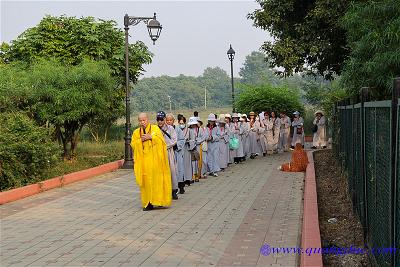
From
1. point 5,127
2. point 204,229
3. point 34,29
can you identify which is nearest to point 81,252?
point 204,229

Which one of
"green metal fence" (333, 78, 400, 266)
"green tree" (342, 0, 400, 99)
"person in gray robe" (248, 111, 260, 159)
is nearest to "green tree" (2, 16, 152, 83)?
"person in gray robe" (248, 111, 260, 159)

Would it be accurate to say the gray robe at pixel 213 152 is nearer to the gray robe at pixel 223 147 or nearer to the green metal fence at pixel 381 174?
the gray robe at pixel 223 147

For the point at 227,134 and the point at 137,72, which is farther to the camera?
the point at 137,72

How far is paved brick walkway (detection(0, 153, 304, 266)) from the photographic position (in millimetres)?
6918

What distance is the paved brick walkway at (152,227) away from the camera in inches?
272

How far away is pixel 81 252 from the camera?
7277 mm

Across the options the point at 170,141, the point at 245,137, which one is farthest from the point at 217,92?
the point at 170,141

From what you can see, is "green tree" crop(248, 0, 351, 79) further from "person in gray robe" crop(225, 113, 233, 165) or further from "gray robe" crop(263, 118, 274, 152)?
"person in gray robe" crop(225, 113, 233, 165)

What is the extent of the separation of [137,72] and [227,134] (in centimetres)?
902

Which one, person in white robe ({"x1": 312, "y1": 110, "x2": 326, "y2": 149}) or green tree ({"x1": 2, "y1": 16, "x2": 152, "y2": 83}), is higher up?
green tree ({"x1": 2, "y1": 16, "x2": 152, "y2": 83})

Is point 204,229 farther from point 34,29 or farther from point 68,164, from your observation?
point 34,29

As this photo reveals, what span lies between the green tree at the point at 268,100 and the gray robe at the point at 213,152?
39.5 ft

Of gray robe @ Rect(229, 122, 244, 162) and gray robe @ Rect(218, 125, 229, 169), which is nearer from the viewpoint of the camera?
gray robe @ Rect(218, 125, 229, 169)

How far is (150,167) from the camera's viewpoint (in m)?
10.4
